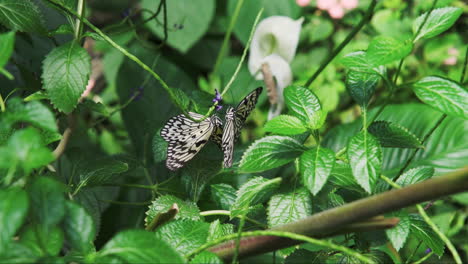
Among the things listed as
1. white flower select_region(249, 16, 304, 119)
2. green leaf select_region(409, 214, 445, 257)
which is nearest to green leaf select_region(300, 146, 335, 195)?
green leaf select_region(409, 214, 445, 257)

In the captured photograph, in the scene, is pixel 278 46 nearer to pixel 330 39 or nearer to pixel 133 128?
pixel 133 128

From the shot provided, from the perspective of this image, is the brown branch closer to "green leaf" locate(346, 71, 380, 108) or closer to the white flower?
"green leaf" locate(346, 71, 380, 108)

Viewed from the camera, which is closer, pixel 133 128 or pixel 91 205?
pixel 91 205

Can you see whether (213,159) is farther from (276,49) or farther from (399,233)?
(276,49)

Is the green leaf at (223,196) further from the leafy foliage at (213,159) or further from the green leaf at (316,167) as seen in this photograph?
the green leaf at (316,167)

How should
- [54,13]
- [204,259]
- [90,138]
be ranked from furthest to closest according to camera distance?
[90,138] < [54,13] < [204,259]

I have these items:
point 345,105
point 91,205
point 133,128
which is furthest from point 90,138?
point 345,105
